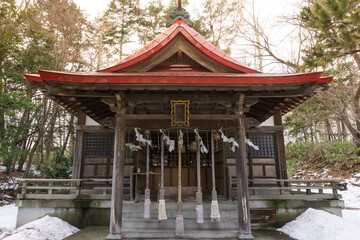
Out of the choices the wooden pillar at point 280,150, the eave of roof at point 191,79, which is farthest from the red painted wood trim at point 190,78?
the wooden pillar at point 280,150

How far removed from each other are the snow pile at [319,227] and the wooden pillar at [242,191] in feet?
6.90

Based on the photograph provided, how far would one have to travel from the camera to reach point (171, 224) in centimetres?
735

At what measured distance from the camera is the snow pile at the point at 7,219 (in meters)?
8.68

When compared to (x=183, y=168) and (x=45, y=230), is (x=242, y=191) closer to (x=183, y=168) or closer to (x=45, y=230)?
(x=183, y=168)

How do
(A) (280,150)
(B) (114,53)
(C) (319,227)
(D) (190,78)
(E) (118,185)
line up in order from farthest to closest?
(B) (114,53) < (A) (280,150) < (C) (319,227) < (E) (118,185) < (D) (190,78)

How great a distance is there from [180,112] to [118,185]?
263 cm

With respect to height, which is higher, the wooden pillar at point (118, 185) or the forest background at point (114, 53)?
the forest background at point (114, 53)

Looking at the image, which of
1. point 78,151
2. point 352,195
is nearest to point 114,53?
point 78,151

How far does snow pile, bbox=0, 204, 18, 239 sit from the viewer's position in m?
8.68

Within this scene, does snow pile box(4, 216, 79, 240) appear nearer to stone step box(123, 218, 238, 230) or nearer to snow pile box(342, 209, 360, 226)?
stone step box(123, 218, 238, 230)

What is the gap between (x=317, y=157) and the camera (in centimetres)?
2031

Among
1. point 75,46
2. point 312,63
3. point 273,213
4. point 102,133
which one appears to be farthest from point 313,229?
point 75,46

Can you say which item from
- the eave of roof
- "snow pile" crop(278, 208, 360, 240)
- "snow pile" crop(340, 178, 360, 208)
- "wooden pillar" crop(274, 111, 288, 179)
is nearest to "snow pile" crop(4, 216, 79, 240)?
the eave of roof

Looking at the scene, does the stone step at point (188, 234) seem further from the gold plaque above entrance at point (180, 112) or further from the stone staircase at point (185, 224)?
the gold plaque above entrance at point (180, 112)
